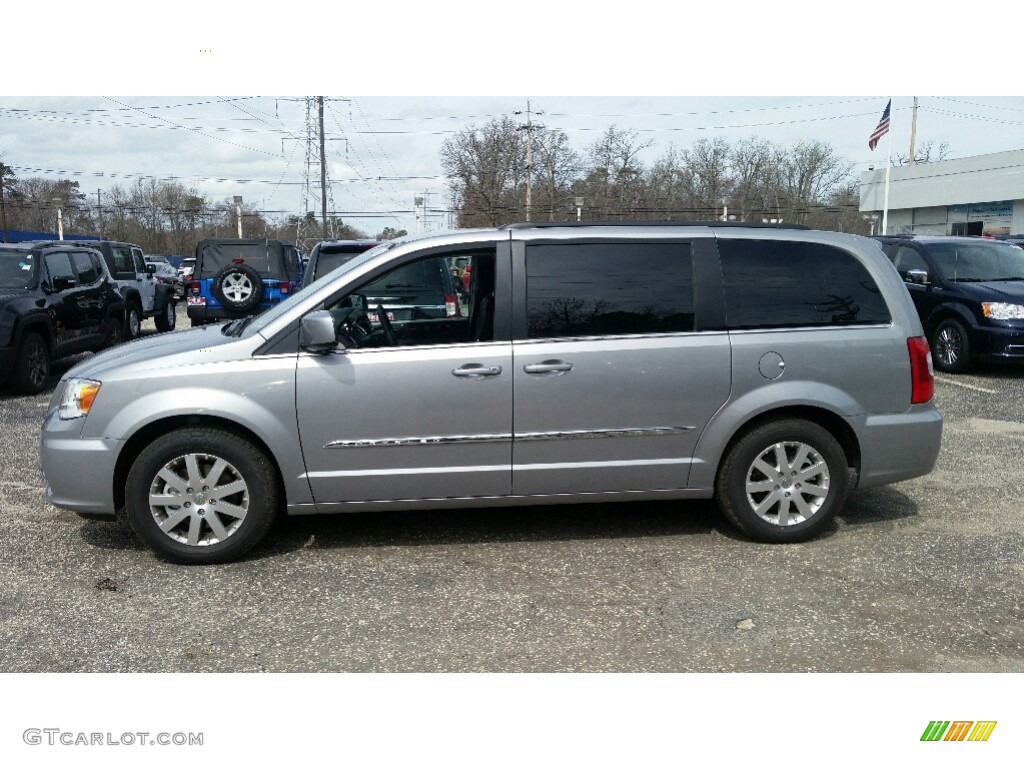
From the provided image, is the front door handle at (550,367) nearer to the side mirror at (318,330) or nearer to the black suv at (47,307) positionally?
the side mirror at (318,330)

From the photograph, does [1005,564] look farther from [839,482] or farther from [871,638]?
[871,638]

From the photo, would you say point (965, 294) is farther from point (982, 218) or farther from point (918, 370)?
point (982, 218)

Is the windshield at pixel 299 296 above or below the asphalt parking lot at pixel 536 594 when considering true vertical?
above

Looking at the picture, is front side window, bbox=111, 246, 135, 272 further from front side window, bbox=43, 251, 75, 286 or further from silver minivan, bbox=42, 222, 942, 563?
silver minivan, bbox=42, 222, 942, 563

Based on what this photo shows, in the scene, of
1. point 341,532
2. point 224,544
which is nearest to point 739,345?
point 341,532

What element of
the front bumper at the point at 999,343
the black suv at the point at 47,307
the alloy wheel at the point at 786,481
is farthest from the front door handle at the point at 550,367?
the front bumper at the point at 999,343

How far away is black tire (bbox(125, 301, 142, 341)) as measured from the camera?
13.5 metres

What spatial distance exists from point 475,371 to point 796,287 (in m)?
1.98

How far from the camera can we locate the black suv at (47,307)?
966 centimetres

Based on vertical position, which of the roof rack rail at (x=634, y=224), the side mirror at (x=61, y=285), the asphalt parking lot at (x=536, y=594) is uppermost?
the roof rack rail at (x=634, y=224)

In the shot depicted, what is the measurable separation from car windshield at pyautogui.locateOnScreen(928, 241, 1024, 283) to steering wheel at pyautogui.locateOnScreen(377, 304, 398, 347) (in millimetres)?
9374

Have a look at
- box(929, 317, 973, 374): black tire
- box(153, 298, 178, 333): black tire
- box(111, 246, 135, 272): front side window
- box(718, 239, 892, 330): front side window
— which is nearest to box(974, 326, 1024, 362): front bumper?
box(929, 317, 973, 374): black tire

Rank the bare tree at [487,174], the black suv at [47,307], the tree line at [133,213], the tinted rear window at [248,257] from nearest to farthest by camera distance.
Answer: the black suv at [47,307] → the tinted rear window at [248,257] → the bare tree at [487,174] → the tree line at [133,213]
